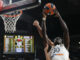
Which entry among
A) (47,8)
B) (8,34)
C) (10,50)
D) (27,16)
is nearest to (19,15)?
(27,16)

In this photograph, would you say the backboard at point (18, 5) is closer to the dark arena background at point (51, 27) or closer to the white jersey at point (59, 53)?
the dark arena background at point (51, 27)

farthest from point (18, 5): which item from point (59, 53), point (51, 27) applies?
point (59, 53)

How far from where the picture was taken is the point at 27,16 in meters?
4.59

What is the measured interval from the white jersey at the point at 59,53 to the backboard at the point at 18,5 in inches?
51.3

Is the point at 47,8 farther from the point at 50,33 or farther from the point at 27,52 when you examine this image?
the point at 27,52

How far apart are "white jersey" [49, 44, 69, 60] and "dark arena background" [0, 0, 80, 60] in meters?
1.72

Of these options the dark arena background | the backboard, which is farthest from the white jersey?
the dark arena background

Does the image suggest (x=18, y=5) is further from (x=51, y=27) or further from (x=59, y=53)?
(x=59, y=53)

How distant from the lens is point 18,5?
3463 mm

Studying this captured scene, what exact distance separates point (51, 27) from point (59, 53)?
1.97 meters

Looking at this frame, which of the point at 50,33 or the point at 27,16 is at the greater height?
the point at 27,16

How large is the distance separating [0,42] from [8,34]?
12.7 inches

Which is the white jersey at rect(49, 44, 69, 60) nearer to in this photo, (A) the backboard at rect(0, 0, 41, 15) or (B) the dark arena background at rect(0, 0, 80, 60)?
(A) the backboard at rect(0, 0, 41, 15)

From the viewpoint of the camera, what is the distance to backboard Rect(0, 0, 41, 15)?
339 centimetres
